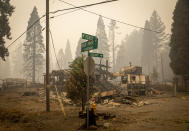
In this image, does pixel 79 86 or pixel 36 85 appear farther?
pixel 36 85

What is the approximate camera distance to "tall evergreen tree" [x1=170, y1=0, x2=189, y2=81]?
1126 inches

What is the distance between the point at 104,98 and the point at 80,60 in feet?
31.8

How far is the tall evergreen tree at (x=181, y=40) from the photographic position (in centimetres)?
2859

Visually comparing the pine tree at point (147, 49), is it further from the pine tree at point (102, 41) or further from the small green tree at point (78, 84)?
the small green tree at point (78, 84)

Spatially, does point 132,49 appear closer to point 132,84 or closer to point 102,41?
point 102,41

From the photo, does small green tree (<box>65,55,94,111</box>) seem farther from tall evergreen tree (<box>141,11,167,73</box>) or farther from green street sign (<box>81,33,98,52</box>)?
tall evergreen tree (<box>141,11,167,73</box>)

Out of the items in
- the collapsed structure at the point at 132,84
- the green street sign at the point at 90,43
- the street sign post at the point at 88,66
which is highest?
the green street sign at the point at 90,43

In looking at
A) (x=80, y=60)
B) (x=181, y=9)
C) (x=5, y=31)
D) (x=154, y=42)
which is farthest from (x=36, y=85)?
(x=154, y=42)

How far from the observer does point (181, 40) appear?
29641mm

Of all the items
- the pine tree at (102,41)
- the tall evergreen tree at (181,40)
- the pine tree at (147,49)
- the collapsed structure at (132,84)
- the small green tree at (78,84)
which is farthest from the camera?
the pine tree at (102,41)

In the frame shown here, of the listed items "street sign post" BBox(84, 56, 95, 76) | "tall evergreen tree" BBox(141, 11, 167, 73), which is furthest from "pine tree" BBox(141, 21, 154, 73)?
"street sign post" BBox(84, 56, 95, 76)

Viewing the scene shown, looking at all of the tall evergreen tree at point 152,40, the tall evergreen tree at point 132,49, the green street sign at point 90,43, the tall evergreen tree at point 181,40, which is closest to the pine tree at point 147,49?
the tall evergreen tree at point 152,40

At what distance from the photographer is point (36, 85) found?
3325 cm

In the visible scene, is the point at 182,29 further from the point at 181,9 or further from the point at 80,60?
the point at 80,60
